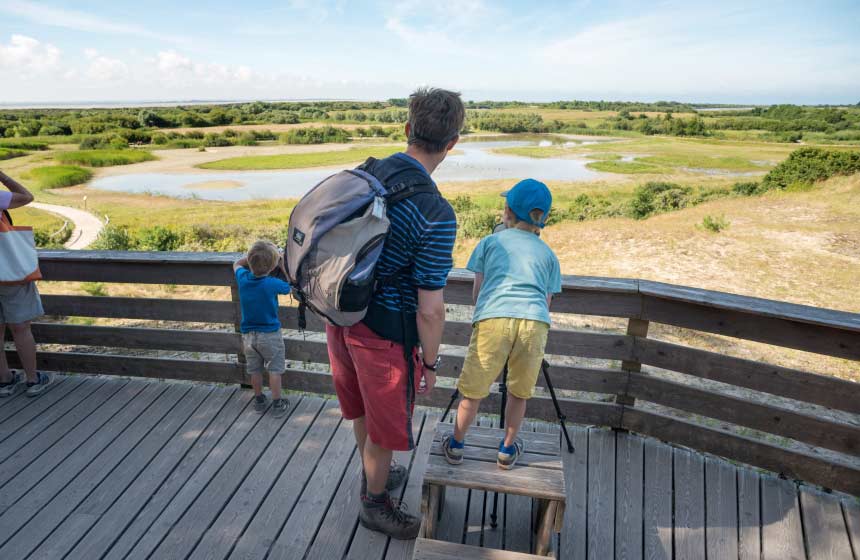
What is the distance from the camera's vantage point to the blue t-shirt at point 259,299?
108 inches

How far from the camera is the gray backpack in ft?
4.69

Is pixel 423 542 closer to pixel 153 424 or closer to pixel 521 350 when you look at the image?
pixel 521 350

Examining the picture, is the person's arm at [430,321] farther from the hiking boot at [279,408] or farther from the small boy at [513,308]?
the hiking boot at [279,408]

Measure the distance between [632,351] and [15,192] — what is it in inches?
145

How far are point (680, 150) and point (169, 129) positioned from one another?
62.1 m

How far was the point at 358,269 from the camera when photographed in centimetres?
145

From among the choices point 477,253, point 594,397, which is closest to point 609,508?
point 477,253

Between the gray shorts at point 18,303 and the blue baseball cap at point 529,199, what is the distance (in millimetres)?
3102

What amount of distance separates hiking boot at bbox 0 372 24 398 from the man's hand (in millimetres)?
3142

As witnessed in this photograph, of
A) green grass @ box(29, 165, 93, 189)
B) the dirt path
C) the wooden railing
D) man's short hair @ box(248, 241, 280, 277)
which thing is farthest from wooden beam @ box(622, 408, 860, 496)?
green grass @ box(29, 165, 93, 189)

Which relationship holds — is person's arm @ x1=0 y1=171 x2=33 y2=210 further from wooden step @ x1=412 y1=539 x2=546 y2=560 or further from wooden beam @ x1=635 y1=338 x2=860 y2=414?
wooden beam @ x1=635 y1=338 x2=860 y2=414

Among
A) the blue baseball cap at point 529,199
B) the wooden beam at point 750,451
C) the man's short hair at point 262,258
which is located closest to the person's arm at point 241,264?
the man's short hair at point 262,258

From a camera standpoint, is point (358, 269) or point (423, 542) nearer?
point (358, 269)

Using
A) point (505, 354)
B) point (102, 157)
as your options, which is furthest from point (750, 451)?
point (102, 157)
